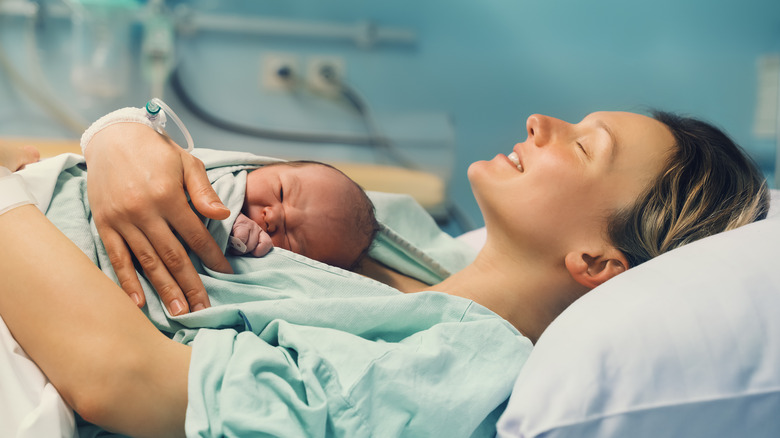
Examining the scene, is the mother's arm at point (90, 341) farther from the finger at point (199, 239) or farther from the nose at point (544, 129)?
the nose at point (544, 129)

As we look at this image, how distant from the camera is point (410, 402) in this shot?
0.67m

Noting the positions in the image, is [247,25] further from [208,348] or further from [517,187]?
[208,348]

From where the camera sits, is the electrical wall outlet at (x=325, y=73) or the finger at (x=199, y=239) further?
the electrical wall outlet at (x=325, y=73)

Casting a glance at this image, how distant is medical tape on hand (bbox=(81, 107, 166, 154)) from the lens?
0.91 meters

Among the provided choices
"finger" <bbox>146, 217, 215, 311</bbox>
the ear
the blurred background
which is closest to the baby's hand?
"finger" <bbox>146, 217, 215, 311</bbox>

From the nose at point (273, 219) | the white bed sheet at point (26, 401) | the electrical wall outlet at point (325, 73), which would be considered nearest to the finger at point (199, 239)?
the nose at point (273, 219)

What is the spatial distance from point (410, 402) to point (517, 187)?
0.40 metres

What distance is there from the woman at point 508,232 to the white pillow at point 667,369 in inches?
4.7

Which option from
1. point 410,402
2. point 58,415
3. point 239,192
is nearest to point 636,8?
point 239,192

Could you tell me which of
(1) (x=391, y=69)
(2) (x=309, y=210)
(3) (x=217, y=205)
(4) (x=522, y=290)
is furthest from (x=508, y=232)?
(1) (x=391, y=69)

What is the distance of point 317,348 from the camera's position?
0.70 meters

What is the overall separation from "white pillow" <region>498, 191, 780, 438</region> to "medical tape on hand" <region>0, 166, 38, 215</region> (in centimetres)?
60

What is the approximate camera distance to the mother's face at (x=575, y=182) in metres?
0.91

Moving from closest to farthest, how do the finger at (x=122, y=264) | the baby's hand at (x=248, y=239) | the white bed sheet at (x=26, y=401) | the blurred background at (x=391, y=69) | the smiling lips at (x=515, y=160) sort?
the white bed sheet at (x=26, y=401), the finger at (x=122, y=264), the baby's hand at (x=248, y=239), the smiling lips at (x=515, y=160), the blurred background at (x=391, y=69)
